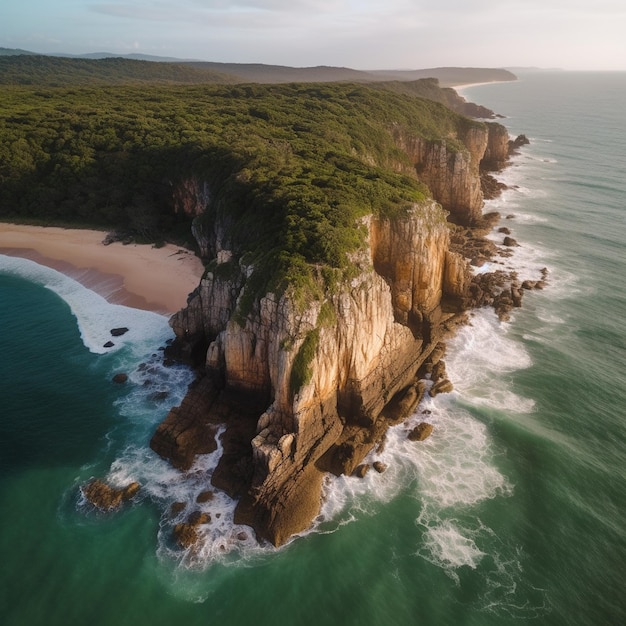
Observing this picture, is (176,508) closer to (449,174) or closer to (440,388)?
(440,388)

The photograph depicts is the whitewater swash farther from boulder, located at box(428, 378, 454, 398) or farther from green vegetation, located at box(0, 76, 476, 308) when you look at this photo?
green vegetation, located at box(0, 76, 476, 308)

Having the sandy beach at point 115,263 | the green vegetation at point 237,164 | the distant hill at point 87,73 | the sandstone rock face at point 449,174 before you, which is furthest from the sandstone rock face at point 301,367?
the distant hill at point 87,73

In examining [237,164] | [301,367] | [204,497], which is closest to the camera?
[204,497]

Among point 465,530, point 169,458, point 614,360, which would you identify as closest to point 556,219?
point 614,360

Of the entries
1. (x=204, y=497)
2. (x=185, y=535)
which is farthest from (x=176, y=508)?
(x=185, y=535)

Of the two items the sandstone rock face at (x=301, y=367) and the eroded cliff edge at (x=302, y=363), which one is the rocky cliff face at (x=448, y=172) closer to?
the eroded cliff edge at (x=302, y=363)

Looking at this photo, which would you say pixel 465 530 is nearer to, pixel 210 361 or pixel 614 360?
pixel 210 361
